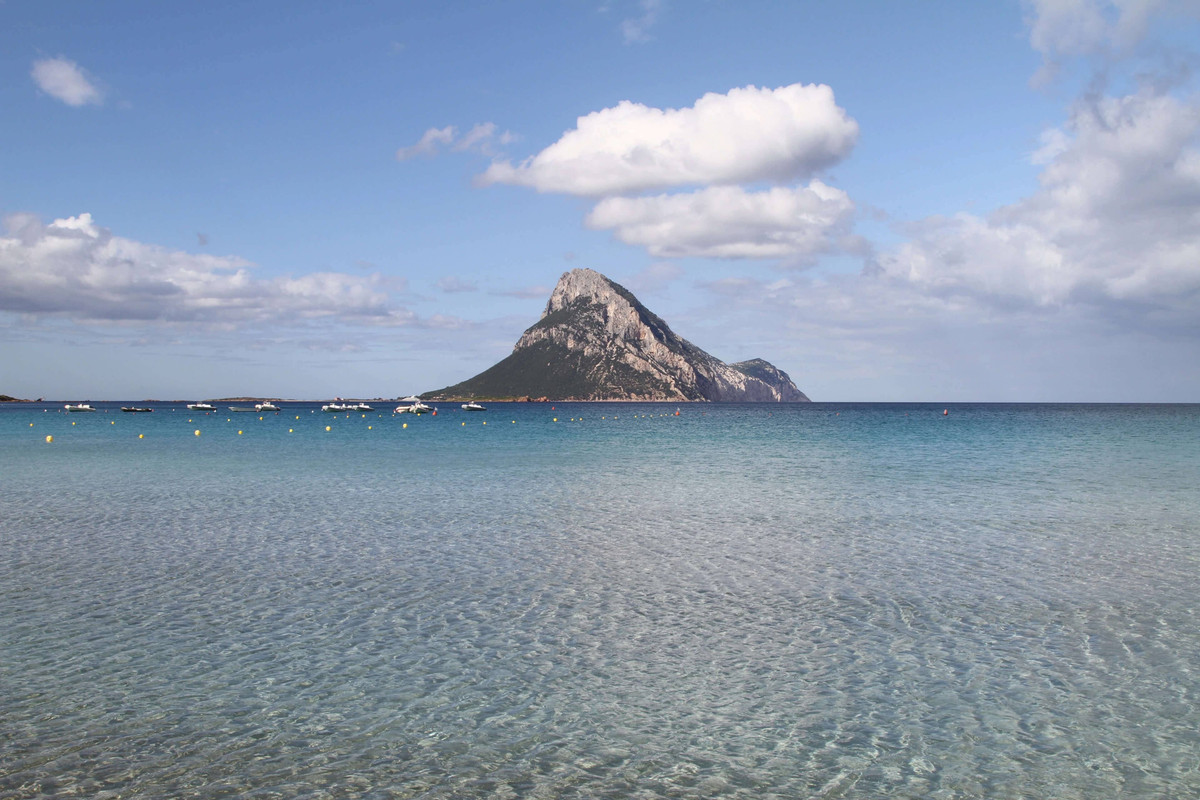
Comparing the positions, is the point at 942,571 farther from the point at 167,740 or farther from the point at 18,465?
the point at 18,465

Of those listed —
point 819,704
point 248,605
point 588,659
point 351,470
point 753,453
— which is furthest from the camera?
point 753,453

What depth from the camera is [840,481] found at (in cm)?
3872

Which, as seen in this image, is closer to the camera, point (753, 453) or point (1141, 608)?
point (1141, 608)

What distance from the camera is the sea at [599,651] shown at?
870cm

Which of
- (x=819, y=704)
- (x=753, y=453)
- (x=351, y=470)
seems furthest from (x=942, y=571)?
(x=753, y=453)

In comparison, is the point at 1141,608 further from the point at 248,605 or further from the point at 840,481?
the point at 840,481

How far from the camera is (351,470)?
44812 mm

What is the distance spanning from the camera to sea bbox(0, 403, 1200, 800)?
28.6 feet

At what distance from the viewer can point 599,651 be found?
1272 cm

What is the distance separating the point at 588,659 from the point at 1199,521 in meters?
24.4

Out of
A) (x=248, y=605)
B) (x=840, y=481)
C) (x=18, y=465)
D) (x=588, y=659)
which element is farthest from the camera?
(x=18, y=465)

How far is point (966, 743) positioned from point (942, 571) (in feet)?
32.1

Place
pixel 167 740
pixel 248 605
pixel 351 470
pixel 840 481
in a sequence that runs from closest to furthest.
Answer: pixel 167 740 → pixel 248 605 → pixel 840 481 → pixel 351 470

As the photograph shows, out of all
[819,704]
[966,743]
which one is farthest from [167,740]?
[966,743]
